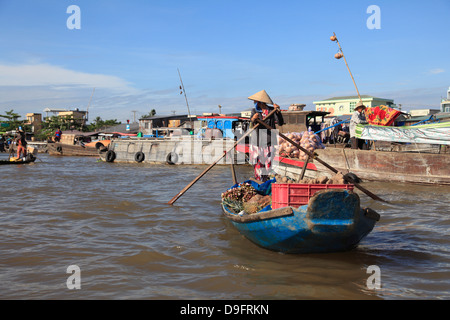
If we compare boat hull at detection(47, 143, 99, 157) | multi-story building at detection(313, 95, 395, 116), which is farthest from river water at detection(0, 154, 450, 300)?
multi-story building at detection(313, 95, 395, 116)

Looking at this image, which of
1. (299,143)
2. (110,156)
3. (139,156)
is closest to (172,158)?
(139,156)

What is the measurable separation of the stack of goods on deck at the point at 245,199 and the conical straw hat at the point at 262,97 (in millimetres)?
1489

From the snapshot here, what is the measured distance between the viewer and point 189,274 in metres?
4.08

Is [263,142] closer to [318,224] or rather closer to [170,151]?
[318,224]

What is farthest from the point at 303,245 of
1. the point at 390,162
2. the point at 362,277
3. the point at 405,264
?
the point at 390,162

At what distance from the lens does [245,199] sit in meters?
5.85

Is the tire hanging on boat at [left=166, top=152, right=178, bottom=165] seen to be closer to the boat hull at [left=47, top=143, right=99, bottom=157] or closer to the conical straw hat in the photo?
the boat hull at [left=47, top=143, right=99, bottom=157]

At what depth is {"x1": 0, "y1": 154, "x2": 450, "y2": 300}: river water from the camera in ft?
11.9

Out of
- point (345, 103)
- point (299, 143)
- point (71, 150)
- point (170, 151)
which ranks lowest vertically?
point (71, 150)

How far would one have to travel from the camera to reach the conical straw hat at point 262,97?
657 centimetres

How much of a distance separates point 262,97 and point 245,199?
72.9 inches

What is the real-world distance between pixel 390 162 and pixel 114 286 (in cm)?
783

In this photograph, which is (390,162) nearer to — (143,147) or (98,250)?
(98,250)
